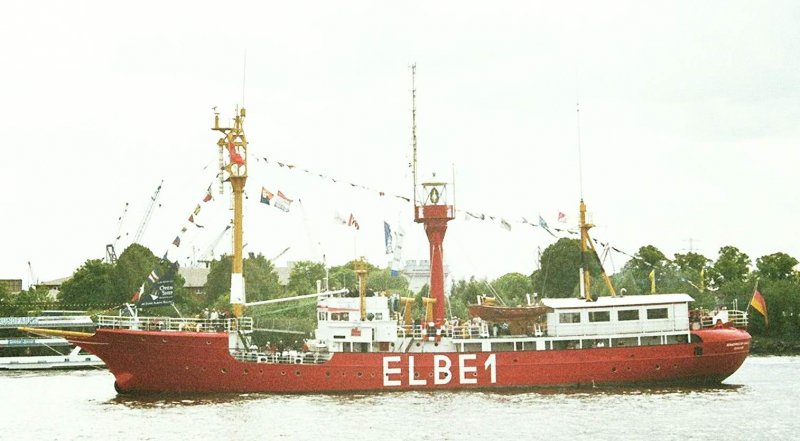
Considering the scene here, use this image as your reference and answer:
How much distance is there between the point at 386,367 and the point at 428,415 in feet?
30.4

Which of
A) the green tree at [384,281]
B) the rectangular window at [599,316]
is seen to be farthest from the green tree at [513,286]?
the rectangular window at [599,316]

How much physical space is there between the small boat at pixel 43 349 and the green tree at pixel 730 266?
6057 centimetres

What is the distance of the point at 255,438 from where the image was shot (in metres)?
45.2

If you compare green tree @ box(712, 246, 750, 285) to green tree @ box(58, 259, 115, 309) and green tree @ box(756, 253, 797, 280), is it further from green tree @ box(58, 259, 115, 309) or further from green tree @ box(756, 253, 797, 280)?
green tree @ box(58, 259, 115, 309)

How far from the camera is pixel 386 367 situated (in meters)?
59.6

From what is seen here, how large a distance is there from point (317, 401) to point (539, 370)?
11.6 m

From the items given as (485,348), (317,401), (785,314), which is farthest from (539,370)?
(785,314)

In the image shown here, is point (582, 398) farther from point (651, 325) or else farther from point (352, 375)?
point (352, 375)

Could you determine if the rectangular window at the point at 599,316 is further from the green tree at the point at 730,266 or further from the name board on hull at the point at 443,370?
the green tree at the point at 730,266

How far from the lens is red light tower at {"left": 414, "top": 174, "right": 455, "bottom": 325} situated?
2522 inches

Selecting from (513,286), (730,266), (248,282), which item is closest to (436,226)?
(248,282)

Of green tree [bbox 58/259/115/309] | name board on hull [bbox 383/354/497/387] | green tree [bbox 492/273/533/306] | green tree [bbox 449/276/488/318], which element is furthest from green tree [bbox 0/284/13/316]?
name board on hull [bbox 383/354/497/387]

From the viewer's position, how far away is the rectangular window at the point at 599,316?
2413 inches

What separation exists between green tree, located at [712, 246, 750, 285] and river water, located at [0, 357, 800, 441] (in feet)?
187
